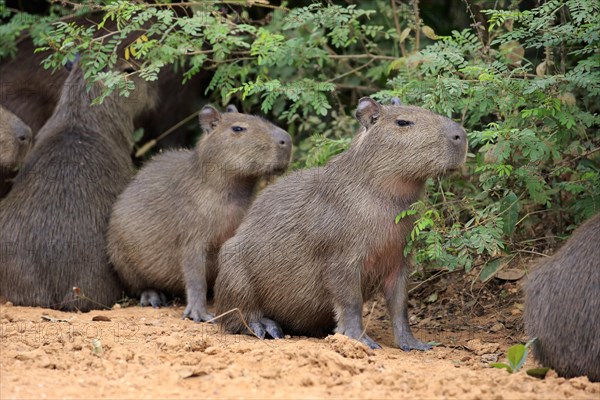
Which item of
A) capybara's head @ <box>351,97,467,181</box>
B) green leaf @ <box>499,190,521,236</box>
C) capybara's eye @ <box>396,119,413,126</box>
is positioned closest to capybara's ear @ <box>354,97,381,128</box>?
capybara's head @ <box>351,97,467,181</box>

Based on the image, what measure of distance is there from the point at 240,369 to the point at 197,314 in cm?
212

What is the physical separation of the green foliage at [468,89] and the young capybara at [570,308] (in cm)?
71

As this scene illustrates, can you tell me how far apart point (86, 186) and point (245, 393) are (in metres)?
3.62

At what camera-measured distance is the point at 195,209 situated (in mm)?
6957

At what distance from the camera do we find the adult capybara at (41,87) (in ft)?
29.2

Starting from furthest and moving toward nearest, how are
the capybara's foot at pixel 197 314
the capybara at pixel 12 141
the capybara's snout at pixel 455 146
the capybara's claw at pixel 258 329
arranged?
the capybara at pixel 12 141, the capybara's foot at pixel 197 314, the capybara's claw at pixel 258 329, the capybara's snout at pixel 455 146

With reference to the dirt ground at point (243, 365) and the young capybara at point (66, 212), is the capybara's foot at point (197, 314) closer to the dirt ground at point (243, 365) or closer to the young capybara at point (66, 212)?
the dirt ground at point (243, 365)

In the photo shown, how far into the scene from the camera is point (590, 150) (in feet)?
20.6

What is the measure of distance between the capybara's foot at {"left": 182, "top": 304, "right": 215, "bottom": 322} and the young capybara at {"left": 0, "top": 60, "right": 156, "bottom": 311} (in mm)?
819

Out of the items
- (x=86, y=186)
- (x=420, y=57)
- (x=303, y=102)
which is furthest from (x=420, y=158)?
(x=86, y=186)

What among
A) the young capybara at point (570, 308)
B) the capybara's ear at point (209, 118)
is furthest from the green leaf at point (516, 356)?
the capybara's ear at point (209, 118)

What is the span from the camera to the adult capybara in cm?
891

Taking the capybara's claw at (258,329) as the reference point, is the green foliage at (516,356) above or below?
above

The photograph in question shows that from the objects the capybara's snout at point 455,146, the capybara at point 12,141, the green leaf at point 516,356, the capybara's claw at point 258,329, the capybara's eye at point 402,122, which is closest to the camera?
the green leaf at point 516,356
